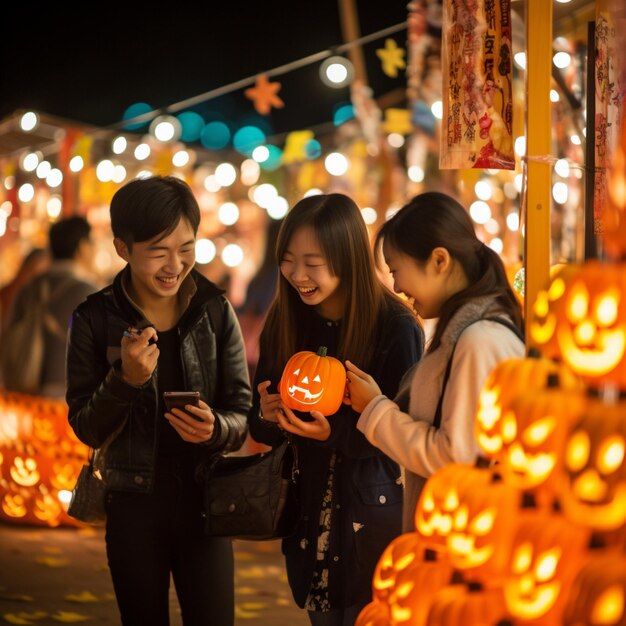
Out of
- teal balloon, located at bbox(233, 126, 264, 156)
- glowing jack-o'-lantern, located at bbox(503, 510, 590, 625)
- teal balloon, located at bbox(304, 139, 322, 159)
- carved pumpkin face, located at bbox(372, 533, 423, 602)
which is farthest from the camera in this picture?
teal balloon, located at bbox(233, 126, 264, 156)

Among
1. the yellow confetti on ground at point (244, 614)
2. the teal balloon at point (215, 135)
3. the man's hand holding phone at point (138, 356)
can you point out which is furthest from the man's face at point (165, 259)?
the teal balloon at point (215, 135)

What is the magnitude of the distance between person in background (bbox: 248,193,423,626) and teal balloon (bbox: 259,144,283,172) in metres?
6.99

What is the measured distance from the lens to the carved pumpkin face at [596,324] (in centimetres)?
182

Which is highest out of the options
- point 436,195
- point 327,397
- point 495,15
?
point 495,15

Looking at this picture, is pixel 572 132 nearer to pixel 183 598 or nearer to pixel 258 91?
pixel 258 91

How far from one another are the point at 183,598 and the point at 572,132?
11.5ft

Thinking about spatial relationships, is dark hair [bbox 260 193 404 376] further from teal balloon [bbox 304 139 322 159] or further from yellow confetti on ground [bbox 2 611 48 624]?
teal balloon [bbox 304 139 322 159]

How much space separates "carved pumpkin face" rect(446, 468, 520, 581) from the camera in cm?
204

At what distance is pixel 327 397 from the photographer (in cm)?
284

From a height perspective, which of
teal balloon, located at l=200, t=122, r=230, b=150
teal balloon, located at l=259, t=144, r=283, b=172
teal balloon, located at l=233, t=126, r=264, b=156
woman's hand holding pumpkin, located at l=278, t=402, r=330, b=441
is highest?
teal balloon, located at l=200, t=122, r=230, b=150

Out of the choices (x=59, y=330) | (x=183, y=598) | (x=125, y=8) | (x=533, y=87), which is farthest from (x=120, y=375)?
(x=125, y=8)

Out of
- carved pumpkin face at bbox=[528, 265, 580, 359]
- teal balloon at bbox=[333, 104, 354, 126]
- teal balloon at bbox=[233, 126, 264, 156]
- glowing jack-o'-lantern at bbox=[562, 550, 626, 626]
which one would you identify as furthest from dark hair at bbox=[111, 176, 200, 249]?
teal balloon at bbox=[233, 126, 264, 156]

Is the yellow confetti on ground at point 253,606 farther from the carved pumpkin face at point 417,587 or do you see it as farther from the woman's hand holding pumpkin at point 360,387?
the carved pumpkin face at point 417,587

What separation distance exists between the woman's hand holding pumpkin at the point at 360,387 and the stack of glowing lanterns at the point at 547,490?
19.2 inches
